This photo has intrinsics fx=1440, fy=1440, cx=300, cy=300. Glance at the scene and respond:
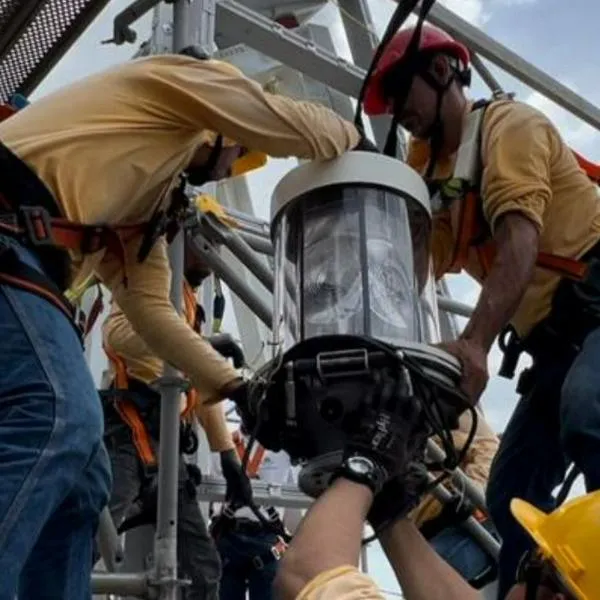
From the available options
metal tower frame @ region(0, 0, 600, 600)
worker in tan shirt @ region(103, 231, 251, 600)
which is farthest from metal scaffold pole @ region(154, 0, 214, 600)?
worker in tan shirt @ region(103, 231, 251, 600)

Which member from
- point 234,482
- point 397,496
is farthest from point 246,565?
point 397,496

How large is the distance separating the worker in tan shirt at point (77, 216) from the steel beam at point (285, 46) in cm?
182

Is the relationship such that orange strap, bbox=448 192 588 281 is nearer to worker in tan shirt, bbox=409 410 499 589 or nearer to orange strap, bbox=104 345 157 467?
worker in tan shirt, bbox=409 410 499 589

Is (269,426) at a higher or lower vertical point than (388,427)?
lower

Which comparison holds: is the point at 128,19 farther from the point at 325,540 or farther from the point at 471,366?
the point at 325,540

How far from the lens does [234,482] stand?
195 inches

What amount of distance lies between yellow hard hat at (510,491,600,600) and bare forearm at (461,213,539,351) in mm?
467

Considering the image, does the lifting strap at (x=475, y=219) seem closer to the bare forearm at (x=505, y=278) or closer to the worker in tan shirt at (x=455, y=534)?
the bare forearm at (x=505, y=278)

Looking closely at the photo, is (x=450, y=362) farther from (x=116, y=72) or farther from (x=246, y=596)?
(x=246, y=596)

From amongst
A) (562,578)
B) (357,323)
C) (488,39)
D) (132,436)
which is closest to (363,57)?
(488,39)

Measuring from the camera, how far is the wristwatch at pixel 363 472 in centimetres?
254

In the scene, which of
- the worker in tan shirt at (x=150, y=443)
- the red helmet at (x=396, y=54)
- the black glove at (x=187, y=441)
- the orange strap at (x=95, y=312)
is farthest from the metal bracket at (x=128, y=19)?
the orange strap at (x=95, y=312)

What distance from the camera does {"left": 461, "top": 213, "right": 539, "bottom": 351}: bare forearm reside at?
134 inches

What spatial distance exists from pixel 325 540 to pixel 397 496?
477 millimetres
